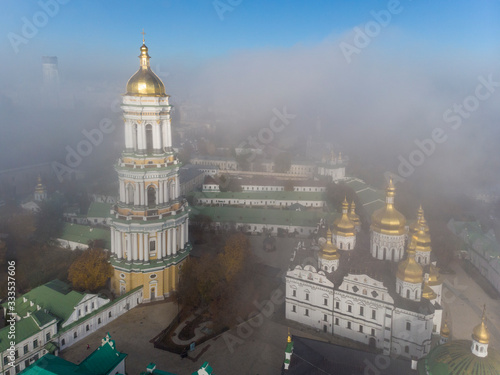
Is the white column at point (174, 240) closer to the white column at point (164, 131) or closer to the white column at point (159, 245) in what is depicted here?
the white column at point (159, 245)

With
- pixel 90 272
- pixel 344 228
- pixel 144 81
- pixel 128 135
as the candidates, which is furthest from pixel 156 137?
pixel 344 228

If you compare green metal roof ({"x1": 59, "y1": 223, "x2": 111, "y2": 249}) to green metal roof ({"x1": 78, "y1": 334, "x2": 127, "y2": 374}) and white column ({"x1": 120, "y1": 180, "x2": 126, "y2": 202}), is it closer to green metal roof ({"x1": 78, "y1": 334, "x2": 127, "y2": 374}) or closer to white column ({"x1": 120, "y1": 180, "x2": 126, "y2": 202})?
white column ({"x1": 120, "y1": 180, "x2": 126, "y2": 202})

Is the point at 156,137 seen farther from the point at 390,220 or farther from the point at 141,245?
the point at 390,220

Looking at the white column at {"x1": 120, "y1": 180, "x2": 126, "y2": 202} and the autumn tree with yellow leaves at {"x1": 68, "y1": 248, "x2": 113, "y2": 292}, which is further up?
the white column at {"x1": 120, "y1": 180, "x2": 126, "y2": 202}

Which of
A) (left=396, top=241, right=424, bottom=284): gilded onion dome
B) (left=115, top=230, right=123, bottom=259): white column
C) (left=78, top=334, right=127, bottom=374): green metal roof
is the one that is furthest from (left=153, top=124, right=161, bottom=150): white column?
(left=396, top=241, right=424, bottom=284): gilded onion dome

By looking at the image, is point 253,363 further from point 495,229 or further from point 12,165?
point 12,165

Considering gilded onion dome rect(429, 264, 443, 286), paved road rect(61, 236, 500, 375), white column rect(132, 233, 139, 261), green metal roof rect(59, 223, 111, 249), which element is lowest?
paved road rect(61, 236, 500, 375)

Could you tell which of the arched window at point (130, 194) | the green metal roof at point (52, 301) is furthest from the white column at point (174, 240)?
the green metal roof at point (52, 301)

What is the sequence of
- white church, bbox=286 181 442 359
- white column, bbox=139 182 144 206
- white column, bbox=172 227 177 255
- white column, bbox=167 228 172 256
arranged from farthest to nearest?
white column, bbox=172 227 177 255, white column, bbox=167 228 172 256, white column, bbox=139 182 144 206, white church, bbox=286 181 442 359
